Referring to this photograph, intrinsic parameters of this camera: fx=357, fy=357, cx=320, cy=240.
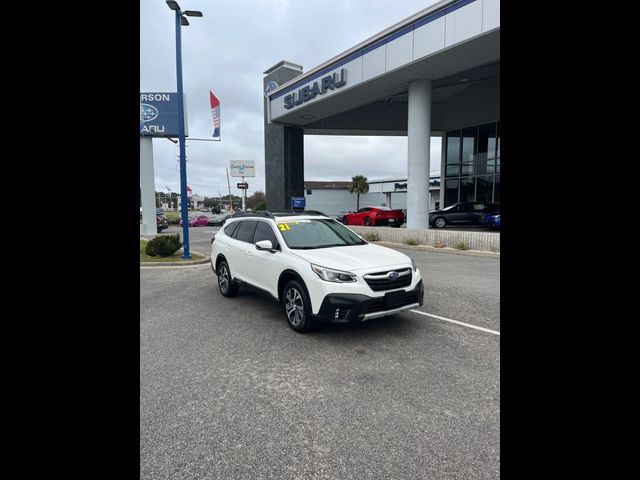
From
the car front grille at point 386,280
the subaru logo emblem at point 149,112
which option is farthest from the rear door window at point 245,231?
the subaru logo emblem at point 149,112

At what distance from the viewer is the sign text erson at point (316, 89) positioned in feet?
57.3

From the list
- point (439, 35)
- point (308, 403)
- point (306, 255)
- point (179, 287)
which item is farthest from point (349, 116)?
point (308, 403)

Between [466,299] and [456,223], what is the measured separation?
13799 mm

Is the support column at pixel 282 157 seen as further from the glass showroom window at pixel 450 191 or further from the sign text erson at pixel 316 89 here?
the glass showroom window at pixel 450 191

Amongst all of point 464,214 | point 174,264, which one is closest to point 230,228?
point 174,264

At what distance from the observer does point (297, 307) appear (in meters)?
4.96

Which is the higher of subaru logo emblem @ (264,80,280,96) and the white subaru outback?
subaru logo emblem @ (264,80,280,96)

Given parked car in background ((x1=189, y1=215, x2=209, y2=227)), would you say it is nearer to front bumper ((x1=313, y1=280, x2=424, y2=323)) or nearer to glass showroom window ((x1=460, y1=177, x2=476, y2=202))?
glass showroom window ((x1=460, y1=177, x2=476, y2=202))

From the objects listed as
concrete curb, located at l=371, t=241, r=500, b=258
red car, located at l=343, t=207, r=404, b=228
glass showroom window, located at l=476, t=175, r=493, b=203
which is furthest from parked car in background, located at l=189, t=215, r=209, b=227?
glass showroom window, located at l=476, t=175, r=493, b=203

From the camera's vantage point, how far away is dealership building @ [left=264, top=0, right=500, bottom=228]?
42.0 feet

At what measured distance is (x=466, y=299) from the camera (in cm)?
669

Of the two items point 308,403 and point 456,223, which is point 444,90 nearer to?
point 456,223

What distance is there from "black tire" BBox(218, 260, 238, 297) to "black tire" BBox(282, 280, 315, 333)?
1.99 m

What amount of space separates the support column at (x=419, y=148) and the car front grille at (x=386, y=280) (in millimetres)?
12121
